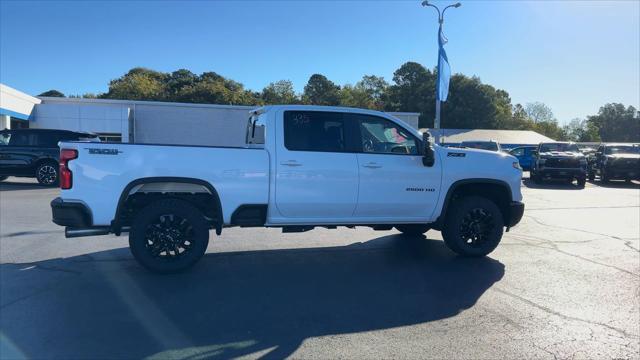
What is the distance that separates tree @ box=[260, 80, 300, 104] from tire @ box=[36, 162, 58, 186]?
49466mm

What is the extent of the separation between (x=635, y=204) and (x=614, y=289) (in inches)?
401

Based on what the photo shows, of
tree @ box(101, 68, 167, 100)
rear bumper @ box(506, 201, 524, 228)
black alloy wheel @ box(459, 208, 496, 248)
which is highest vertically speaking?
tree @ box(101, 68, 167, 100)

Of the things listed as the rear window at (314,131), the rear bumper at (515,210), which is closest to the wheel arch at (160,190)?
the rear window at (314,131)

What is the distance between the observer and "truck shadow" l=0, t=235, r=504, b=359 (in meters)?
3.95

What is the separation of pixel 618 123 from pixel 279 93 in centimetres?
8068

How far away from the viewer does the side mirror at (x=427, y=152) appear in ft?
20.7

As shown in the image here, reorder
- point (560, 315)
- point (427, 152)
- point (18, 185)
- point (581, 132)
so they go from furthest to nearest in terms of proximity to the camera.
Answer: point (581, 132) < point (18, 185) < point (427, 152) < point (560, 315)

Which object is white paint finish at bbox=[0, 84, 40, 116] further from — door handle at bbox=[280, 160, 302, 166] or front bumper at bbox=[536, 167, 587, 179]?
front bumper at bbox=[536, 167, 587, 179]

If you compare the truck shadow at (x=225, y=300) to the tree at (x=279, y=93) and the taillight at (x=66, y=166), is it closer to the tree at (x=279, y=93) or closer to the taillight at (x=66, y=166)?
the taillight at (x=66, y=166)

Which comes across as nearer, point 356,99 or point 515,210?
point 515,210

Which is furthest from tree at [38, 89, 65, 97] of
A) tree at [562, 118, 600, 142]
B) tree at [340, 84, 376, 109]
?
tree at [562, 118, 600, 142]

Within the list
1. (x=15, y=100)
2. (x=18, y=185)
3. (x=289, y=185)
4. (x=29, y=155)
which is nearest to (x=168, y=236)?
(x=289, y=185)

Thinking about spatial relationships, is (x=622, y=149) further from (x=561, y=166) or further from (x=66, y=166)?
(x=66, y=166)

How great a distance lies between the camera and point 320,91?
7381 cm
